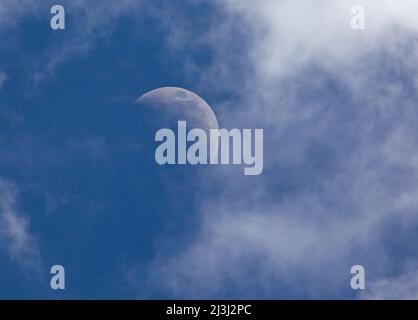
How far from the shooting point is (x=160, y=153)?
1924 inches

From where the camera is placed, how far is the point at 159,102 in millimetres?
58094

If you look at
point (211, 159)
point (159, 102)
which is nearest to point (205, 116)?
point (159, 102)
